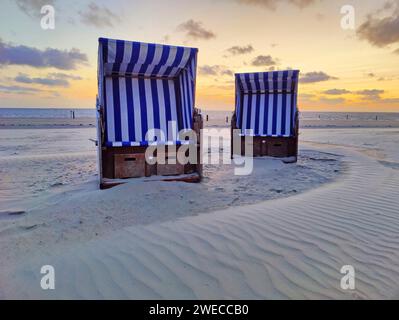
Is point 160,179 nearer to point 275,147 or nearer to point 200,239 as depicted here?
point 200,239

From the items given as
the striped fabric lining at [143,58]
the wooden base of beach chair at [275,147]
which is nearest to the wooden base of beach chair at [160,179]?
the striped fabric lining at [143,58]

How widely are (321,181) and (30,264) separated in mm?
5377

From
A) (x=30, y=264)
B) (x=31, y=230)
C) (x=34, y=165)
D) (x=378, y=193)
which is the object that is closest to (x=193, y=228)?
(x=30, y=264)

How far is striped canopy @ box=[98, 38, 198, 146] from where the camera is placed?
17.0ft

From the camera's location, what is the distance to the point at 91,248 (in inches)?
117

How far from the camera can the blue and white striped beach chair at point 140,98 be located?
5.15 meters

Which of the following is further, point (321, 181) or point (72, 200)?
point (321, 181)

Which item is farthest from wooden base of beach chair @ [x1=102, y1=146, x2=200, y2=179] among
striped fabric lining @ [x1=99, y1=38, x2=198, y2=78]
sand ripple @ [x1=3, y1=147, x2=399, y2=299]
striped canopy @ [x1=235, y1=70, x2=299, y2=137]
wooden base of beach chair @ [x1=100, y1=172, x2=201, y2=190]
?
striped canopy @ [x1=235, y1=70, x2=299, y2=137]

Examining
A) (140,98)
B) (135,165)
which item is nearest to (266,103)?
(140,98)

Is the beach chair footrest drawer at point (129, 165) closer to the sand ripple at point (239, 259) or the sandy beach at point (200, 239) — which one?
the sandy beach at point (200, 239)

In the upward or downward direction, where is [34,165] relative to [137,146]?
downward

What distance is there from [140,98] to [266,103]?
15.4 feet
